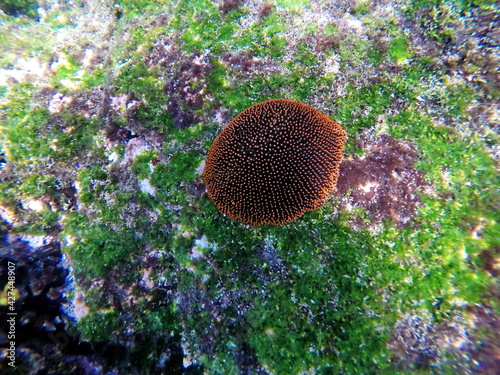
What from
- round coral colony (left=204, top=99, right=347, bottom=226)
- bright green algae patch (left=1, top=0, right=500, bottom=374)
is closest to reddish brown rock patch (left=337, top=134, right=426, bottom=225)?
bright green algae patch (left=1, top=0, right=500, bottom=374)

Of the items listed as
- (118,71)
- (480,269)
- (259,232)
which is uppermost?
(118,71)

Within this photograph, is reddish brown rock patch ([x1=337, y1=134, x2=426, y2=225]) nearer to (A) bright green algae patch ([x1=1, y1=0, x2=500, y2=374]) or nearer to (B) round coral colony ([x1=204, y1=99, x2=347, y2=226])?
(A) bright green algae patch ([x1=1, y1=0, x2=500, y2=374])

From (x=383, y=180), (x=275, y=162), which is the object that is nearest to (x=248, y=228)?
(x=275, y=162)

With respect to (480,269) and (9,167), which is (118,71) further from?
(480,269)

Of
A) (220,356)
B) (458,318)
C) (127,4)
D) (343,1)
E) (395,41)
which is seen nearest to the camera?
(458,318)

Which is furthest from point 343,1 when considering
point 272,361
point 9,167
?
point 9,167

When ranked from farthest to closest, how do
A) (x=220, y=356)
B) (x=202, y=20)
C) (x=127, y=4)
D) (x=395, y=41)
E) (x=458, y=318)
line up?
(x=127, y=4), (x=202, y=20), (x=395, y=41), (x=220, y=356), (x=458, y=318)

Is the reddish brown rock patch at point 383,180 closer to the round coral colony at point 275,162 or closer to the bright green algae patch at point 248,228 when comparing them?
the bright green algae patch at point 248,228
